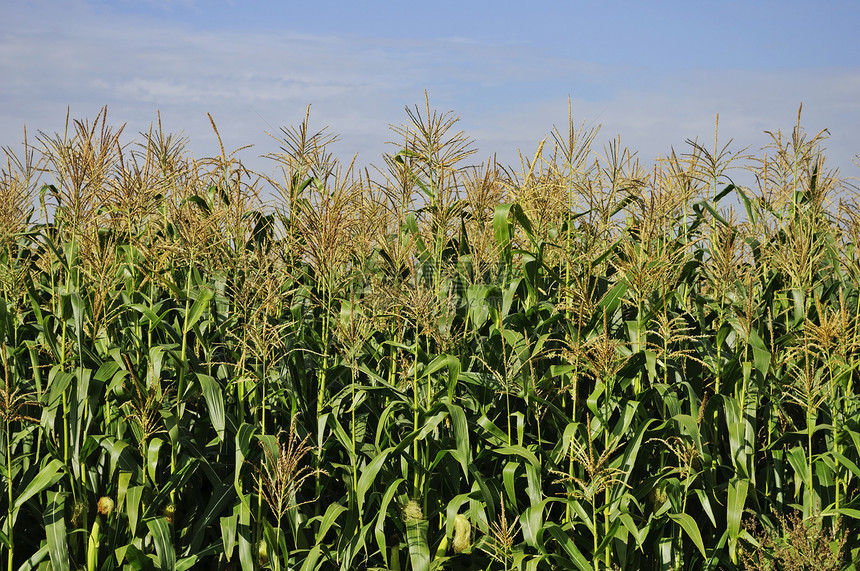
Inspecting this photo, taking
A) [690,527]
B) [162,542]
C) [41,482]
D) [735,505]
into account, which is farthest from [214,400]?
[735,505]

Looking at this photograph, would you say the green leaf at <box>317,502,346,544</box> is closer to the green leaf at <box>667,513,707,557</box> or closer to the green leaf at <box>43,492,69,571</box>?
the green leaf at <box>43,492,69,571</box>

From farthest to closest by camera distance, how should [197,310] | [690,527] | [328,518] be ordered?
[197,310], [328,518], [690,527]

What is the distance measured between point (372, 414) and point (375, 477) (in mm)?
442

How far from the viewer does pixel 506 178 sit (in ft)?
17.0

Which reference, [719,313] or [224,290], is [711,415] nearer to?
[719,313]

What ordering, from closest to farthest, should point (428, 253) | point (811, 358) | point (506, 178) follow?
point (811, 358), point (428, 253), point (506, 178)

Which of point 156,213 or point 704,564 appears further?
point 156,213

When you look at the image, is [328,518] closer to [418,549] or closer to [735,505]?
[418,549]

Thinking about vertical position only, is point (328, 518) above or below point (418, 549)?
above

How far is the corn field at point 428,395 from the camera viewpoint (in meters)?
A: 3.99

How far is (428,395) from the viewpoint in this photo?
4.18m

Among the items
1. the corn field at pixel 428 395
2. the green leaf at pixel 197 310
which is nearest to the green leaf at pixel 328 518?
the corn field at pixel 428 395

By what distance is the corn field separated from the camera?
13.1ft

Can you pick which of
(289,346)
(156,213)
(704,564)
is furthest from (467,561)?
(156,213)
